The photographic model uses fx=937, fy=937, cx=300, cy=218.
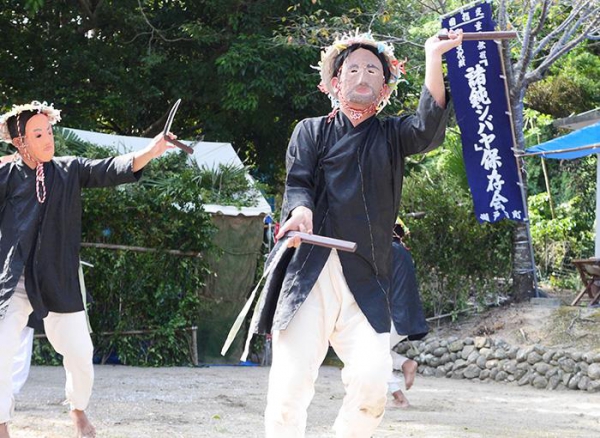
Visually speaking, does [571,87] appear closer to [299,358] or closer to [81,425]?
[81,425]

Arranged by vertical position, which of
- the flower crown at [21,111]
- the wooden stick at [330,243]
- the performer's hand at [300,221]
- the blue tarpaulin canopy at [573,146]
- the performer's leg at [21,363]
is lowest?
the performer's leg at [21,363]

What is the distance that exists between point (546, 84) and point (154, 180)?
10.5m

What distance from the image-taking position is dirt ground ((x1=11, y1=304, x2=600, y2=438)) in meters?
6.88

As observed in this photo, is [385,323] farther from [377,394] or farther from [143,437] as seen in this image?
[143,437]

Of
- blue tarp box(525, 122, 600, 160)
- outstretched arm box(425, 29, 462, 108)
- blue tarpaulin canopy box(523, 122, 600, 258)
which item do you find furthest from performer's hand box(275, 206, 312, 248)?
blue tarp box(525, 122, 600, 160)

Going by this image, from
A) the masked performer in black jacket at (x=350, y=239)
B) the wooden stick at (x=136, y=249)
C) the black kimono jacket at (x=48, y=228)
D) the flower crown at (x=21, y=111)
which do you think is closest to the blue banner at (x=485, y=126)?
the wooden stick at (x=136, y=249)

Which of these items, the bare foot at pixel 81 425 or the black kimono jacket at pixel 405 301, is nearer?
the bare foot at pixel 81 425

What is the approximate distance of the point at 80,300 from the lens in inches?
220

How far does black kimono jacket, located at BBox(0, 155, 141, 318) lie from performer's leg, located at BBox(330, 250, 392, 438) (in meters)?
1.77

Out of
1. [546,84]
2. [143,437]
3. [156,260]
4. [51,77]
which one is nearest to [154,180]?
[156,260]

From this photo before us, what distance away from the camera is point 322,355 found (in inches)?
160

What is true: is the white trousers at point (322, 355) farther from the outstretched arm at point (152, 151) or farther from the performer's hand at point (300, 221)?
the outstretched arm at point (152, 151)

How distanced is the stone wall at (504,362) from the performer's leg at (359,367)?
7620 millimetres

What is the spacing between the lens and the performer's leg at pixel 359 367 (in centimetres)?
392
